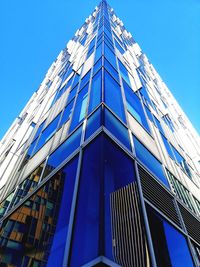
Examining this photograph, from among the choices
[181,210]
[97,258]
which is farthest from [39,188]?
[181,210]

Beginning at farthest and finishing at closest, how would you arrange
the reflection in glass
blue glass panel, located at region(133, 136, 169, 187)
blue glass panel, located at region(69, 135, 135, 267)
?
blue glass panel, located at region(133, 136, 169, 187) → the reflection in glass → blue glass panel, located at region(69, 135, 135, 267)

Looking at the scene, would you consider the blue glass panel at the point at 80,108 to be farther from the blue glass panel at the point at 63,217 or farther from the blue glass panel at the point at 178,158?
the blue glass panel at the point at 178,158

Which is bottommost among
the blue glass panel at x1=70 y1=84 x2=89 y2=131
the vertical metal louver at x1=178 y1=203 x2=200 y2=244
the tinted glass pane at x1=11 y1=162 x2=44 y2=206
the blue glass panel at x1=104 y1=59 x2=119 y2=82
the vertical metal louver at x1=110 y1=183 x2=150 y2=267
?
the vertical metal louver at x1=110 y1=183 x2=150 y2=267

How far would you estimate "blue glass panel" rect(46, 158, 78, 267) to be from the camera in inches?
159

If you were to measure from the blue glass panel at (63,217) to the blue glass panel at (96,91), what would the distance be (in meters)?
2.32

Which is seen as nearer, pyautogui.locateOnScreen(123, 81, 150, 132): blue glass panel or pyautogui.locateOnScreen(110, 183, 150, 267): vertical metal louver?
pyautogui.locateOnScreen(110, 183, 150, 267): vertical metal louver

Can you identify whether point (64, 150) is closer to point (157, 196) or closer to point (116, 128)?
→ point (116, 128)

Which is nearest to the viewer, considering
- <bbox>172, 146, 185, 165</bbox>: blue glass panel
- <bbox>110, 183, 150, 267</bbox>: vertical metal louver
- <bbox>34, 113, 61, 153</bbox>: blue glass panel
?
<bbox>110, 183, 150, 267</bbox>: vertical metal louver

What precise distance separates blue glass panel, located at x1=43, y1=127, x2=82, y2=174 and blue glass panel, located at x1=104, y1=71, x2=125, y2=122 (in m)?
1.32

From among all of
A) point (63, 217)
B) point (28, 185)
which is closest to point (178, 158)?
point (28, 185)

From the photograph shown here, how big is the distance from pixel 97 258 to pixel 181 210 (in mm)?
4486

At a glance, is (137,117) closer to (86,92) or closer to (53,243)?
(86,92)

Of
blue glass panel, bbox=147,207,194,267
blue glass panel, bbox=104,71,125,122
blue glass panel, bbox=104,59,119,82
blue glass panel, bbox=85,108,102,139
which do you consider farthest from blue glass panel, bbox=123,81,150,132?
blue glass panel, bbox=147,207,194,267

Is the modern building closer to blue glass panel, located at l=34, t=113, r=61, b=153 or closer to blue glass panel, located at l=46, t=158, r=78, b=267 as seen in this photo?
blue glass panel, located at l=46, t=158, r=78, b=267
